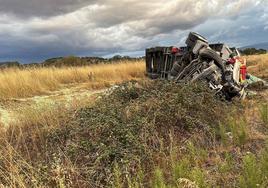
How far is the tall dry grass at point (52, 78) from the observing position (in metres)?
16.3

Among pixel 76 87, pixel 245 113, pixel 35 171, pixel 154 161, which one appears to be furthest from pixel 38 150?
pixel 76 87

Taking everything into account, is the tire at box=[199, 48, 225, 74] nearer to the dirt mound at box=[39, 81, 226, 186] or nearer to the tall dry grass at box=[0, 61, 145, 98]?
the dirt mound at box=[39, 81, 226, 186]

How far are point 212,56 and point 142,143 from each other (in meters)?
4.44

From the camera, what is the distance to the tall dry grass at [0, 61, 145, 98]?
643 inches

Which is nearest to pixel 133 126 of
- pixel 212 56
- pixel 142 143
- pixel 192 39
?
pixel 142 143

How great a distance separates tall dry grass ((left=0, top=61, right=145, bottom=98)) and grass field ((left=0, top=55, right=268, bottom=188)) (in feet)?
23.8

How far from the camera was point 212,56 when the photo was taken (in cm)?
1005

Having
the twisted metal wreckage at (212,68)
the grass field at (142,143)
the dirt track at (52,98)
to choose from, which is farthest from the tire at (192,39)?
the dirt track at (52,98)

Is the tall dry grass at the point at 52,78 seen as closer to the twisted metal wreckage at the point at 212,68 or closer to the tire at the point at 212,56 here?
the twisted metal wreckage at the point at 212,68

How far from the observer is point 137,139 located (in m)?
6.25

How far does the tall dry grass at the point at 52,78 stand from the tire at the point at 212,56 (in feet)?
25.8

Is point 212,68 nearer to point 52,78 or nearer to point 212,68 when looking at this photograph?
point 212,68

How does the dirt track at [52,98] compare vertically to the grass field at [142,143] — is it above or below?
below

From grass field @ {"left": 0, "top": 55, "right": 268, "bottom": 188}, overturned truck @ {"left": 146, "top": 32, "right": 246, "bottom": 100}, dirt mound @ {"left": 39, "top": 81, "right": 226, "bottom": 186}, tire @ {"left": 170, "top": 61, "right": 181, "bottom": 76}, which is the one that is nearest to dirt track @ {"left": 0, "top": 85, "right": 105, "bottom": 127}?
tire @ {"left": 170, "top": 61, "right": 181, "bottom": 76}
